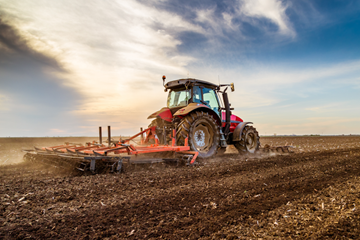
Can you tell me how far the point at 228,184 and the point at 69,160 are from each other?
3852 mm

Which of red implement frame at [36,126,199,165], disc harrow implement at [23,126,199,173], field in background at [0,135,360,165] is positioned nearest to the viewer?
disc harrow implement at [23,126,199,173]

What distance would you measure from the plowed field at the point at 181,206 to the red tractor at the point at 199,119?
6.93ft

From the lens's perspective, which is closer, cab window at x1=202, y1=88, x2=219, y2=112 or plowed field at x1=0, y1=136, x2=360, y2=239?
plowed field at x1=0, y1=136, x2=360, y2=239

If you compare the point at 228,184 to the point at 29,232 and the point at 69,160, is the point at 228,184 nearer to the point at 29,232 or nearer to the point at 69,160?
the point at 29,232

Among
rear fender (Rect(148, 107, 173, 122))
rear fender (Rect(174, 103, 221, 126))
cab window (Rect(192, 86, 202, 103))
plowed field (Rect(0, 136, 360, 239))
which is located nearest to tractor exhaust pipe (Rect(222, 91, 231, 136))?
rear fender (Rect(174, 103, 221, 126))

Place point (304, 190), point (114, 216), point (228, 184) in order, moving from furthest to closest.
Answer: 1. point (228, 184)
2. point (304, 190)
3. point (114, 216)

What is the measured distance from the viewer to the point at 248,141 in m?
9.23

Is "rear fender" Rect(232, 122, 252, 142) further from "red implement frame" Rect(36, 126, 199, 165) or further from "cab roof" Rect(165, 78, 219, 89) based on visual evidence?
"red implement frame" Rect(36, 126, 199, 165)

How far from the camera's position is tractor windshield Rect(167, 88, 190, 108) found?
763cm

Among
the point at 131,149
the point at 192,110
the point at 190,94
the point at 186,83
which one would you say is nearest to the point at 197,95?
the point at 190,94

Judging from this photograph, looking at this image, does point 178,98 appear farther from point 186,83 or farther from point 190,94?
point 186,83

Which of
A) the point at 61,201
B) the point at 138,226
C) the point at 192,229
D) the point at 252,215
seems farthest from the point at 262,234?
the point at 61,201

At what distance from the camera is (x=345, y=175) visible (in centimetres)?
499

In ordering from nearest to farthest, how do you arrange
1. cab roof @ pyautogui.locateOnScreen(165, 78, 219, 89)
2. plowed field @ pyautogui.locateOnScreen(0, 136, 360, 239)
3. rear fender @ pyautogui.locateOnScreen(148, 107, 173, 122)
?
plowed field @ pyautogui.locateOnScreen(0, 136, 360, 239) → rear fender @ pyautogui.locateOnScreen(148, 107, 173, 122) → cab roof @ pyautogui.locateOnScreen(165, 78, 219, 89)
